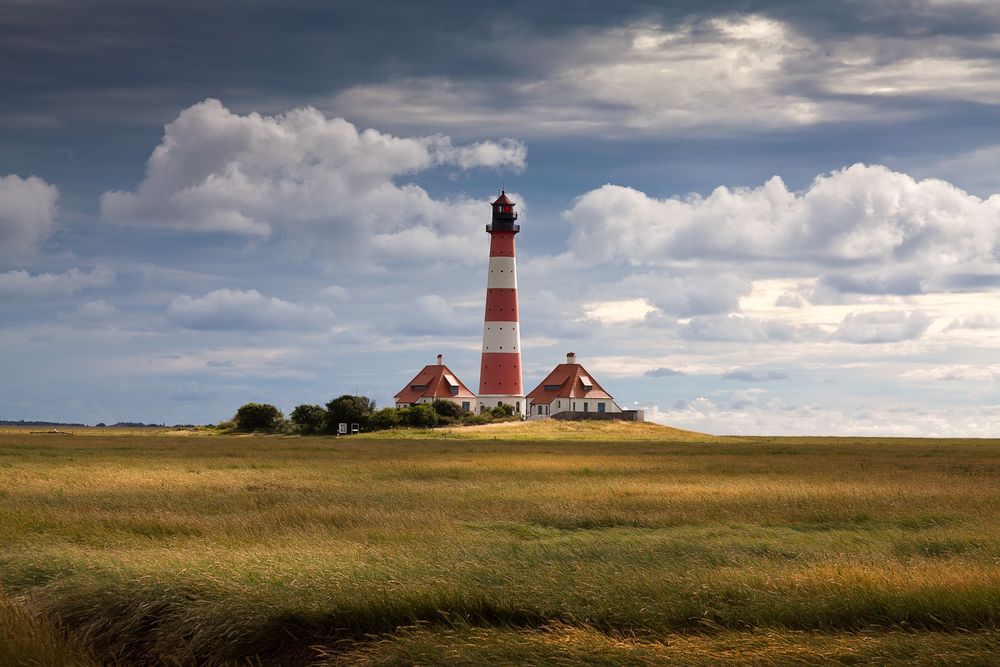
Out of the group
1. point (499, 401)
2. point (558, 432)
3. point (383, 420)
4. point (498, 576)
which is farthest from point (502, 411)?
point (498, 576)

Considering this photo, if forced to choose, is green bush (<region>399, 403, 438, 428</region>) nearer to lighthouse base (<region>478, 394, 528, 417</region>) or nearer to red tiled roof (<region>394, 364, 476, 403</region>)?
lighthouse base (<region>478, 394, 528, 417</region>)

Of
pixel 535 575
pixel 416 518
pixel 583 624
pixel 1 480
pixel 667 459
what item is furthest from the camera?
pixel 667 459

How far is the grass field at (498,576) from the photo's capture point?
11.5 metres

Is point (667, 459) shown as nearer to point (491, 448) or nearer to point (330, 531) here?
point (491, 448)

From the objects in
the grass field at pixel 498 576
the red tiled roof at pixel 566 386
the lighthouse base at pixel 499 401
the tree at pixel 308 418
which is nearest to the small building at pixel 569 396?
the red tiled roof at pixel 566 386

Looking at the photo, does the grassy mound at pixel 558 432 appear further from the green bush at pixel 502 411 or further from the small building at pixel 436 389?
the small building at pixel 436 389

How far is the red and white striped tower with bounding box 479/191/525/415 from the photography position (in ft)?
302

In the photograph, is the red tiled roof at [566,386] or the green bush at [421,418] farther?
the red tiled roof at [566,386]

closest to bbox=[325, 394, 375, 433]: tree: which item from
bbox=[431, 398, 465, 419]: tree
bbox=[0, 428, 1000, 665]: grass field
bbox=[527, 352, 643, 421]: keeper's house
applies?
bbox=[431, 398, 465, 419]: tree

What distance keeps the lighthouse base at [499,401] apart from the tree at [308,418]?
15.0 m

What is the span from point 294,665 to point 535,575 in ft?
11.8

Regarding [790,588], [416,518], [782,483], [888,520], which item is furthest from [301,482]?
[790,588]

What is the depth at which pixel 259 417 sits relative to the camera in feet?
312

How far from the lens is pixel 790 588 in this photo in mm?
13062
